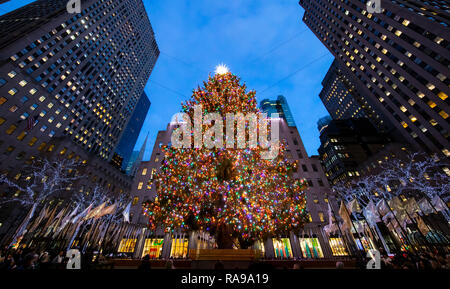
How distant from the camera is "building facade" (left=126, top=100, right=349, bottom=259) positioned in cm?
2083

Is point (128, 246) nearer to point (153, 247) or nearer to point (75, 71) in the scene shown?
point (153, 247)

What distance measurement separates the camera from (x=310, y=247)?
70.9 feet

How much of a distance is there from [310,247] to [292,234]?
277 centimetres

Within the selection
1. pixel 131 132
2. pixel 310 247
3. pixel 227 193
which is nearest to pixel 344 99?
pixel 310 247

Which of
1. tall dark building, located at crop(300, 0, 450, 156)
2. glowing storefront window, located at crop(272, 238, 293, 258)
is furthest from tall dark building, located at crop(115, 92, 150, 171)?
tall dark building, located at crop(300, 0, 450, 156)

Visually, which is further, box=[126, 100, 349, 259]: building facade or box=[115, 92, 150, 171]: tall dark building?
box=[115, 92, 150, 171]: tall dark building

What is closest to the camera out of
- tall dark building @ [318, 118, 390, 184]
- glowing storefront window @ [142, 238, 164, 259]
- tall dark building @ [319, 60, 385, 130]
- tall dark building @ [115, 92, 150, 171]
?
glowing storefront window @ [142, 238, 164, 259]

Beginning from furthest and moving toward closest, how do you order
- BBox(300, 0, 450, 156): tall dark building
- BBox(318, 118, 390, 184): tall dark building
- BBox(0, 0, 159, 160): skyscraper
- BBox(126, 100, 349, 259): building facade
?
1. BBox(318, 118, 390, 184): tall dark building
2. BBox(0, 0, 159, 160): skyscraper
3. BBox(300, 0, 450, 156): tall dark building
4. BBox(126, 100, 349, 259): building facade

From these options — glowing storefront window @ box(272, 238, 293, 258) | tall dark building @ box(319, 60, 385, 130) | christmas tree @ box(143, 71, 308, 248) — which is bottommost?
glowing storefront window @ box(272, 238, 293, 258)

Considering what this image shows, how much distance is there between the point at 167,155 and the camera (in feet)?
39.4

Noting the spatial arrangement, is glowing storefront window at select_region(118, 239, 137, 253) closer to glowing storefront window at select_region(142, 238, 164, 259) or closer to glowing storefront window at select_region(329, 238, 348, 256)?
glowing storefront window at select_region(142, 238, 164, 259)

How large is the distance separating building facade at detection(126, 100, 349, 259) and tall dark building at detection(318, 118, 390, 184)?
39.0 metres

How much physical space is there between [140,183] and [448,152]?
61927mm
